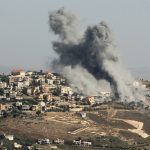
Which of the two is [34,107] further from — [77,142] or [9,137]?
[9,137]

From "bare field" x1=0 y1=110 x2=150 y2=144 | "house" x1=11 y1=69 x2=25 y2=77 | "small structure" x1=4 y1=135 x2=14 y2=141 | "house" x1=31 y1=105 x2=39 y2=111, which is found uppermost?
"house" x1=11 y1=69 x2=25 y2=77

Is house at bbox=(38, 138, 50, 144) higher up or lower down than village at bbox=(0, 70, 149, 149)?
lower down

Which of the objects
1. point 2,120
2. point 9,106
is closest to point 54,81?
point 9,106

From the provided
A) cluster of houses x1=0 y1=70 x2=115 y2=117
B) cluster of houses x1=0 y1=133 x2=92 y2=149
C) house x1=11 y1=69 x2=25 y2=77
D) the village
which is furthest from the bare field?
house x1=11 y1=69 x2=25 y2=77

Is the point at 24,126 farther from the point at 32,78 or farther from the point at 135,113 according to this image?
the point at 32,78

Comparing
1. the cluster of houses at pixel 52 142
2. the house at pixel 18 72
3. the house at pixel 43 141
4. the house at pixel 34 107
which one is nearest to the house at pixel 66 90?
the house at pixel 34 107

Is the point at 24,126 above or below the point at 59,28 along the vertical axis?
below

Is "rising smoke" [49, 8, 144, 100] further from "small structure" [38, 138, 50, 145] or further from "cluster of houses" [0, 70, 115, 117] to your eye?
"small structure" [38, 138, 50, 145]
